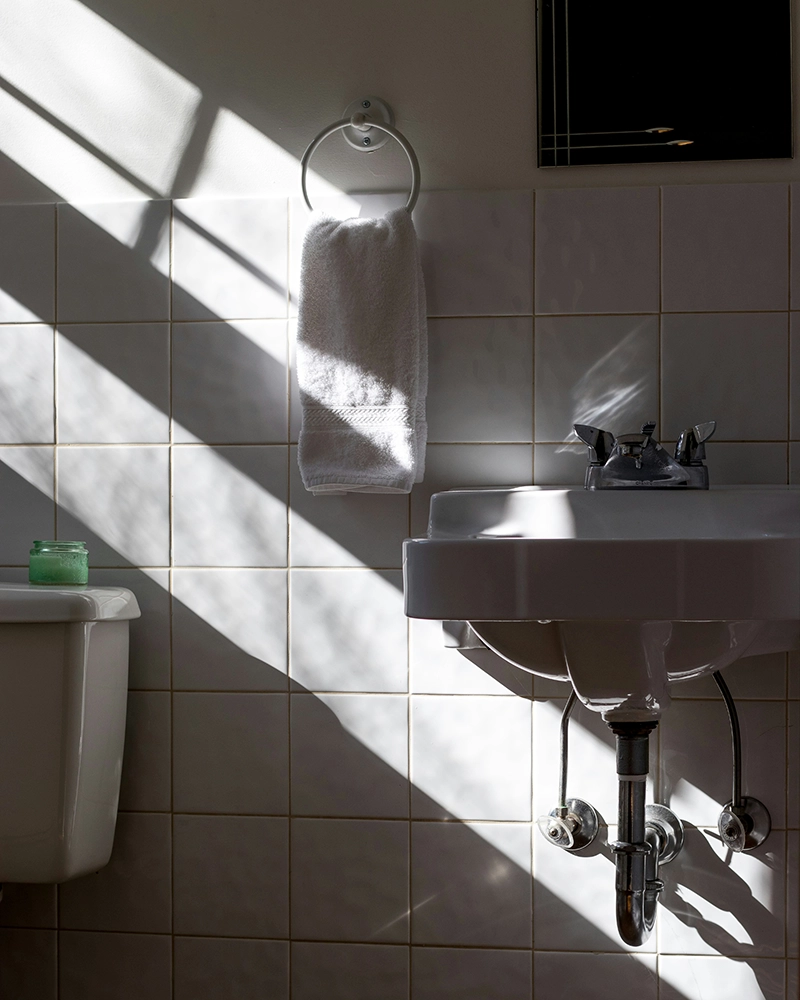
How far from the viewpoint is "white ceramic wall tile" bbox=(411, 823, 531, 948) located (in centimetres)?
135

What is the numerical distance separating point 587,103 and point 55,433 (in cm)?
90

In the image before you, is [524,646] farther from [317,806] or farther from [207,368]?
[207,368]

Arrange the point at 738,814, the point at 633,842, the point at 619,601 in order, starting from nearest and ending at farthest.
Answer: the point at 619,601 → the point at 633,842 → the point at 738,814

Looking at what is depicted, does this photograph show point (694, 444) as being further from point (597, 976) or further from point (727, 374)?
point (597, 976)

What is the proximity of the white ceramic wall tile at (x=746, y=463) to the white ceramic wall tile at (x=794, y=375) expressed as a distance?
0.10 feet

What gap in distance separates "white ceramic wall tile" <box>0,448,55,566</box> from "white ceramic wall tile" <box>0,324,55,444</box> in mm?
25

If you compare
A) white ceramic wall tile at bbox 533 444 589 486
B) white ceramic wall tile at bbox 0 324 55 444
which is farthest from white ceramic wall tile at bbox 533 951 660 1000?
white ceramic wall tile at bbox 0 324 55 444

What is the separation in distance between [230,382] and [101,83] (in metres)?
0.49

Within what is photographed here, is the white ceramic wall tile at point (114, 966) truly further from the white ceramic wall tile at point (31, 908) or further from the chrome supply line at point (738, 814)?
the chrome supply line at point (738, 814)

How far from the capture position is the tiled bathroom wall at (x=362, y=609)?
132 centimetres

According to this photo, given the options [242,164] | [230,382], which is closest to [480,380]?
[230,382]

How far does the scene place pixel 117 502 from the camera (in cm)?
143

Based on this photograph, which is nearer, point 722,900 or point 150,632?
point 722,900

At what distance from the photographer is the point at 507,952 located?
1.35 m
